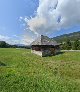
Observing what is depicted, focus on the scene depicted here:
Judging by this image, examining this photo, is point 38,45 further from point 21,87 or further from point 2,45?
point 2,45

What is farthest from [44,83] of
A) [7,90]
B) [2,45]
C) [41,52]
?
[2,45]

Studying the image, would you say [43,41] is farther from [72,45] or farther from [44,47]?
[72,45]

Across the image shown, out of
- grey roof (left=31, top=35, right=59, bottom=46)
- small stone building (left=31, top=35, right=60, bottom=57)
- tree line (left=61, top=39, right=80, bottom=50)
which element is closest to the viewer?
small stone building (left=31, top=35, right=60, bottom=57)

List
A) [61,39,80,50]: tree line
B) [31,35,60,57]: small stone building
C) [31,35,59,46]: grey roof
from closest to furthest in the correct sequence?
1. [31,35,60,57]: small stone building
2. [31,35,59,46]: grey roof
3. [61,39,80,50]: tree line

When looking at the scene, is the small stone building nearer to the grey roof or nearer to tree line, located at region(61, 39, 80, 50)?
the grey roof

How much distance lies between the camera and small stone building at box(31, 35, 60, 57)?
56750 millimetres

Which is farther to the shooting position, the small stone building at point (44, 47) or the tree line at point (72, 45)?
the tree line at point (72, 45)

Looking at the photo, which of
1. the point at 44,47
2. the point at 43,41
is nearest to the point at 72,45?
the point at 43,41

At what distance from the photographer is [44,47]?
59.2 m

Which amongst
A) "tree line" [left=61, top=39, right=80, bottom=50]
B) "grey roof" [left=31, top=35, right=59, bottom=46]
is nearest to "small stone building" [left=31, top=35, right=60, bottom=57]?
"grey roof" [left=31, top=35, right=59, bottom=46]

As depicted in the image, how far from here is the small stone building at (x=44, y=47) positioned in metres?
56.8

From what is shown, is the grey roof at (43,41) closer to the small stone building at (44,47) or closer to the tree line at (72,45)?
the small stone building at (44,47)

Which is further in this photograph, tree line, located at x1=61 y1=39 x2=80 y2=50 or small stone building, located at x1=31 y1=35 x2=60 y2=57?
tree line, located at x1=61 y1=39 x2=80 y2=50

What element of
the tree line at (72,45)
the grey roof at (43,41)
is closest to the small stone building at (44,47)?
the grey roof at (43,41)
